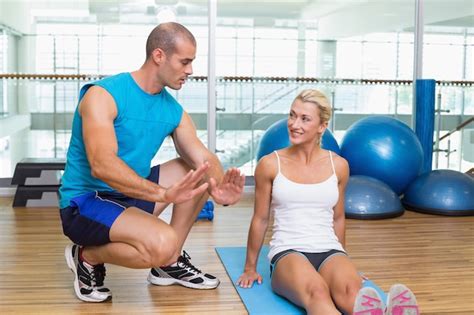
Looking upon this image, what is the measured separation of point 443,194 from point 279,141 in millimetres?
1161

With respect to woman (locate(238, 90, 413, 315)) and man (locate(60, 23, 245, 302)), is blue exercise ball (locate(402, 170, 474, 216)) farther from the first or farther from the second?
man (locate(60, 23, 245, 302))

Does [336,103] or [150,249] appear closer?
[150,249]

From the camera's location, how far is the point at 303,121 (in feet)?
8.05

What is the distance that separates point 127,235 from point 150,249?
0.32 ft

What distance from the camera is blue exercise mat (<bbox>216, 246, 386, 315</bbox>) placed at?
233cm

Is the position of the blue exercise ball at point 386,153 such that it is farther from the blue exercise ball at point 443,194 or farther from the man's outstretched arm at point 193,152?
the man's outstretched arm at point 193,152

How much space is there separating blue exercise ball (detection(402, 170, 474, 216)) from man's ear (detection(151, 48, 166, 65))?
2.60 meters

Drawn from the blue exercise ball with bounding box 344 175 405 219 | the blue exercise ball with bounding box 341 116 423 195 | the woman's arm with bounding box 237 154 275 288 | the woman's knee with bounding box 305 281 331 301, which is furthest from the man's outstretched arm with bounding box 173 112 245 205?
the blue exercise ball with bounding box 341 116 423 195

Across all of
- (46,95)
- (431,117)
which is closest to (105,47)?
(46,95)

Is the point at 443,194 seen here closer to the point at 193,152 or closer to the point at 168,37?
the point at 193,152

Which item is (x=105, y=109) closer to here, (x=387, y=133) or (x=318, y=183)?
(x=318, y=183)

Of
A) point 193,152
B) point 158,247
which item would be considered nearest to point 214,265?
point 193,152

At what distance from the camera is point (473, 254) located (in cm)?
331

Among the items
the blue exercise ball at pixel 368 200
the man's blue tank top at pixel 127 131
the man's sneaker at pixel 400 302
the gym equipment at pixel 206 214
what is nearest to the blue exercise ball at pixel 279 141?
the blue exercise ball at pixel 368 200
